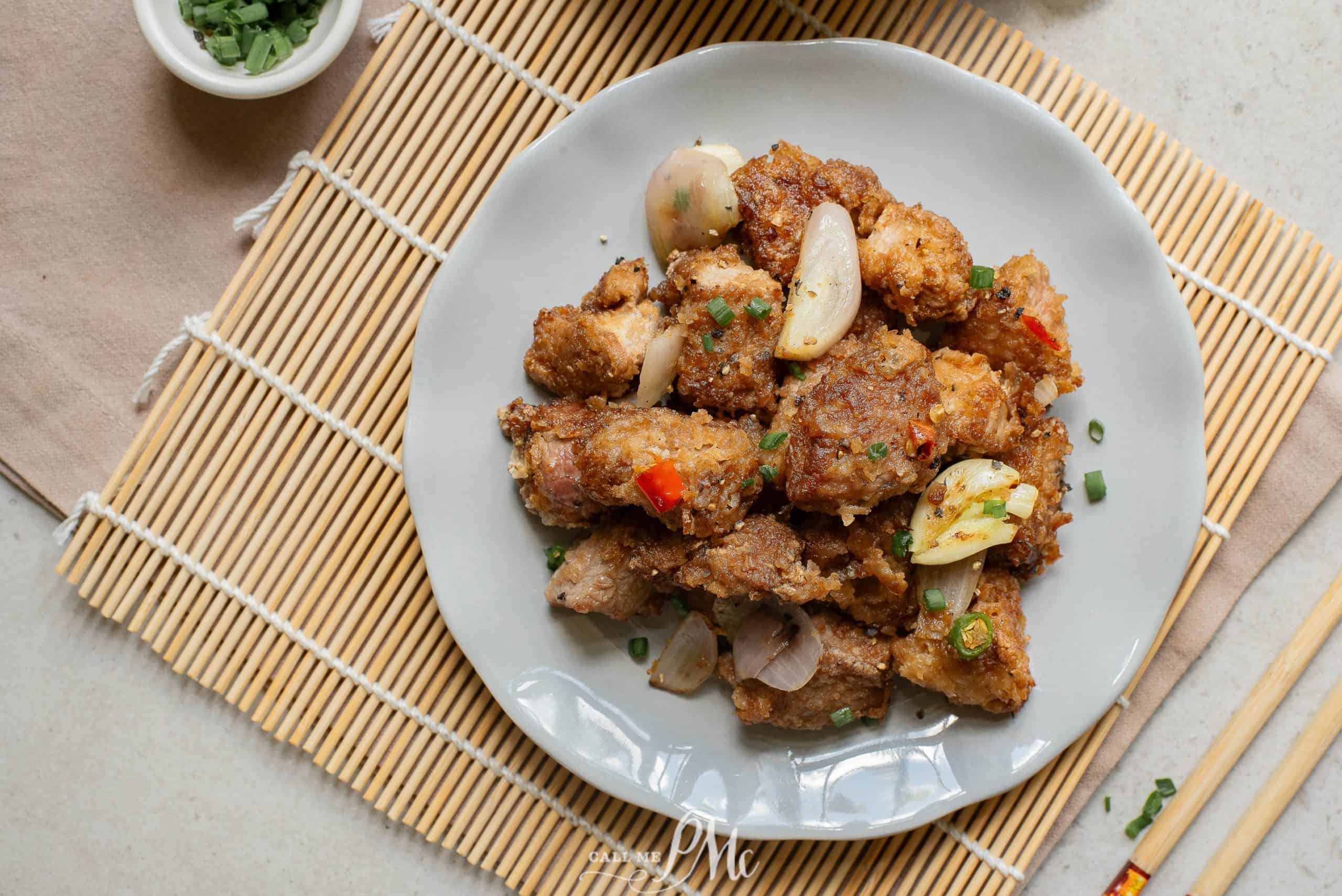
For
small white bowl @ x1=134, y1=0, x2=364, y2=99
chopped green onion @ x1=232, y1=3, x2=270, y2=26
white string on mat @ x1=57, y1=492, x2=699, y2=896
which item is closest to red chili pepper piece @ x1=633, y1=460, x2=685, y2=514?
white string on mat @ x1=57, y1=492, x2=699, y2=896

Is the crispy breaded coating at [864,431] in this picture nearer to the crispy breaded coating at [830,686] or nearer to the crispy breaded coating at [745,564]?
the crispy breaded coating at [745,564]

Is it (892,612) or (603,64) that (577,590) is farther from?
(603,64)

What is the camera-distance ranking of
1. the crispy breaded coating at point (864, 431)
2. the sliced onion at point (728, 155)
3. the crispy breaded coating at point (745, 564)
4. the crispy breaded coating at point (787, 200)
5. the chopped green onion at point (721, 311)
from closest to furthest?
the crispy breaded coating at point (864, 431)
the crispy breaded coating at point (745, 564)
the chopped green onion at point (721, 311)
the crispy breaded coating at point (787, 200)
the sliced onion at point (728, 155)

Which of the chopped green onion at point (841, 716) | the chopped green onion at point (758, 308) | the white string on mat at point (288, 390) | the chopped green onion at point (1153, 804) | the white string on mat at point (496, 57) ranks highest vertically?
the white string on mat at point (496, 57)

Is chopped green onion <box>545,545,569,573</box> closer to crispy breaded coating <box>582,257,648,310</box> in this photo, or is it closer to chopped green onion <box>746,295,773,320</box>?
crispy breaded coating <box>582,257,648,310</box>

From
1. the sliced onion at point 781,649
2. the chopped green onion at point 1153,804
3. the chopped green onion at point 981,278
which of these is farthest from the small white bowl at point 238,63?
the chopped green onion at point 1153,804

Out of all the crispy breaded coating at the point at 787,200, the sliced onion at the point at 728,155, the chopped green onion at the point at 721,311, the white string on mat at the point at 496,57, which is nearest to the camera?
the chopped green onion at the point at 721,311

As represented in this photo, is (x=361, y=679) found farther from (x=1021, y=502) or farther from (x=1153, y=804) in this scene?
(x=1153, y=804)
